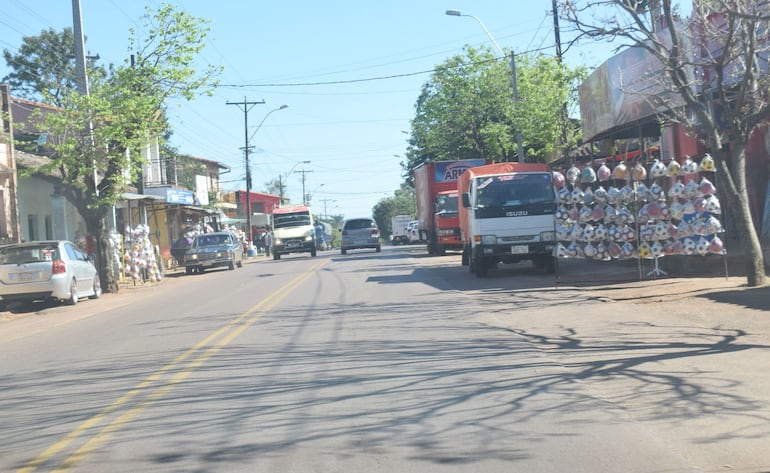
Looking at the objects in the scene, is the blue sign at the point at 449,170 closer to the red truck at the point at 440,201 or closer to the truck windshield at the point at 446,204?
the red truck at the point at 440,201

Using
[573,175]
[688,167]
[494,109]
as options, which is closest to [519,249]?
[573,175]

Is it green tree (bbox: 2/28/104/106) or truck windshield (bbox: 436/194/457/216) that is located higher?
green tree (bbox: 2/28/104/106)

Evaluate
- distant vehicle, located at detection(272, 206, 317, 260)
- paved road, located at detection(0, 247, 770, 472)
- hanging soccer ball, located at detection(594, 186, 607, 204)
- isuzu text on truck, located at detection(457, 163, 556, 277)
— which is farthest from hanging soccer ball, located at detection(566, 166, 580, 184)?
distant vehicle, located at detection(272, 206, 317, 260)

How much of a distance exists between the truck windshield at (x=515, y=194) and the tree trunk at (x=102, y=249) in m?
12.2

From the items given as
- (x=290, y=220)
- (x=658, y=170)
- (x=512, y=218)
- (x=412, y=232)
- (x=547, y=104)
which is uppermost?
(x=547, y=104)

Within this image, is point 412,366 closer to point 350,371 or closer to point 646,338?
point 350,371

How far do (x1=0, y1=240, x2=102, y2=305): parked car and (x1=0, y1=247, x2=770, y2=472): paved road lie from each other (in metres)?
5.25

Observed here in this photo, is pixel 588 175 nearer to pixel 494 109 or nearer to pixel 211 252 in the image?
pixel 211 252

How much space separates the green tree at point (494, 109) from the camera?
33125mm

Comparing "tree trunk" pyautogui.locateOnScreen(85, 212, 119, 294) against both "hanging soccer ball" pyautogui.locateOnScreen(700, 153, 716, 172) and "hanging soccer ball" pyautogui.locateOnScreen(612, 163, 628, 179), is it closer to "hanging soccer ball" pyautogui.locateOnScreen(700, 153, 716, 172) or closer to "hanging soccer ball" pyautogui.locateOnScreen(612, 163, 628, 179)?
"hanging soccer ball" pyautogui.locateOnScreen(612, 163, 628, 179)

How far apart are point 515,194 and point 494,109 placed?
23.3 m

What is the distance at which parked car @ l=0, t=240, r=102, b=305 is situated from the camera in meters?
19.8

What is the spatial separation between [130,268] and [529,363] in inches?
905

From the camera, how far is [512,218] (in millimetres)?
19859
